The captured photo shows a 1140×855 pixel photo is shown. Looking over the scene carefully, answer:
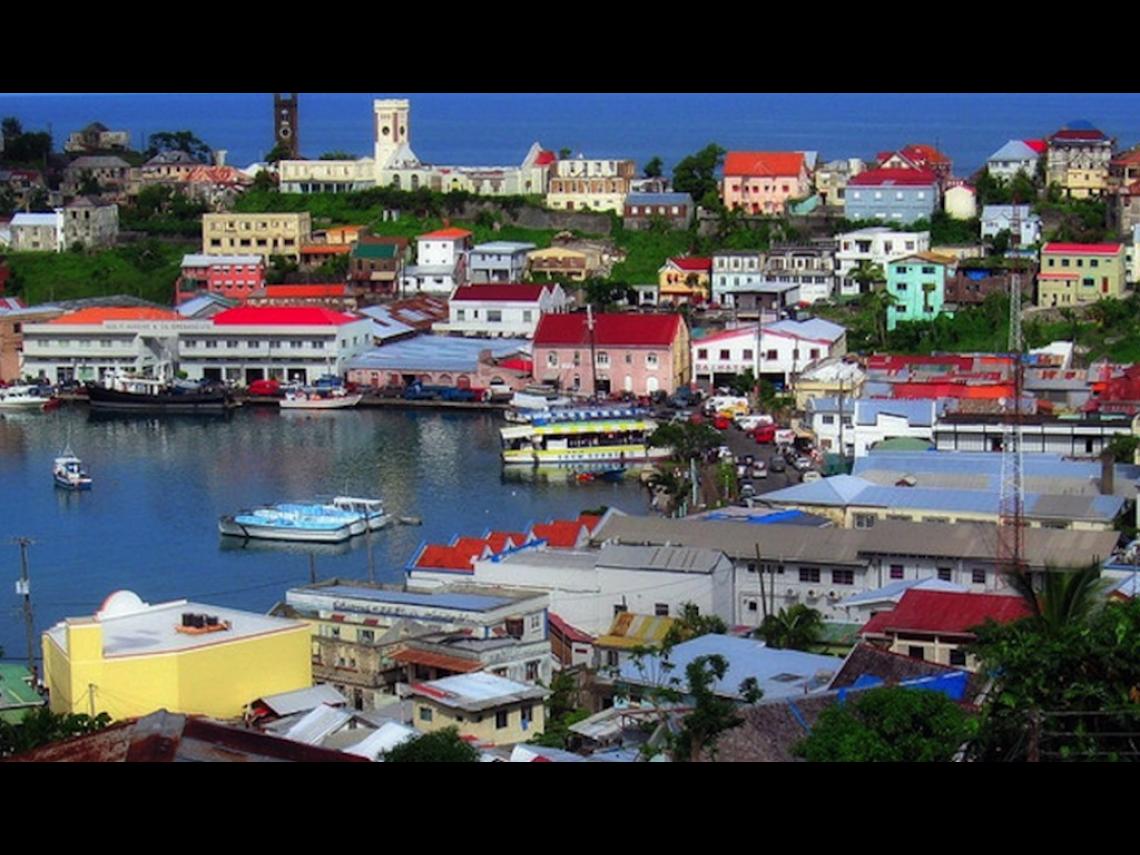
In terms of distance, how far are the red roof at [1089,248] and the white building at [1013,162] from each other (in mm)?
1971

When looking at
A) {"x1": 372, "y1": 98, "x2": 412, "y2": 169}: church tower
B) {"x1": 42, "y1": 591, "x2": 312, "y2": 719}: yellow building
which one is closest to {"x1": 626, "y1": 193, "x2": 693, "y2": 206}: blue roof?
{"x1": 372, "y1": 98, "x2": 412, "y2": 169}: church tower

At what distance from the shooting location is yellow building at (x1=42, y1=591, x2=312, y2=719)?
4066mm

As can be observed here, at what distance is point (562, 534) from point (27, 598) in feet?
5.00

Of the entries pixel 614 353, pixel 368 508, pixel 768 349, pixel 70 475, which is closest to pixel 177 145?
pixel 614 353

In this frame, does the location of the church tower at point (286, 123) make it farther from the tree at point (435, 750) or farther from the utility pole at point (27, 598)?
the tree at point (435, 750)

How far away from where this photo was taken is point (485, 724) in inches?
153

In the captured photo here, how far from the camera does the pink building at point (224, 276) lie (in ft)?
37.7

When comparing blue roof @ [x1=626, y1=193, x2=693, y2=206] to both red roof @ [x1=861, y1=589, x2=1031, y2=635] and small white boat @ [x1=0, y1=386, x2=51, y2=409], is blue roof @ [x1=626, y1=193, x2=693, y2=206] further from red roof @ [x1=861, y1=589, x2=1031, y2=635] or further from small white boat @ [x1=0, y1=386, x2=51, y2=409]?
red roof @ [x1=861, y1=589, x2=1031, y2=635]

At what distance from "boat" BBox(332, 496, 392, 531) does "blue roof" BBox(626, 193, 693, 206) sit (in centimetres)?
476

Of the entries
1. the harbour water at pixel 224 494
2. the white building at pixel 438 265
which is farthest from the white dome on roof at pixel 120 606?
the white building at pixel 438 265

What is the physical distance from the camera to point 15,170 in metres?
14.0

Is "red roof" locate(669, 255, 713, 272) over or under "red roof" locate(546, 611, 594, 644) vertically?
over

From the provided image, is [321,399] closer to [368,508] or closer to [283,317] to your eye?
[283,317]
